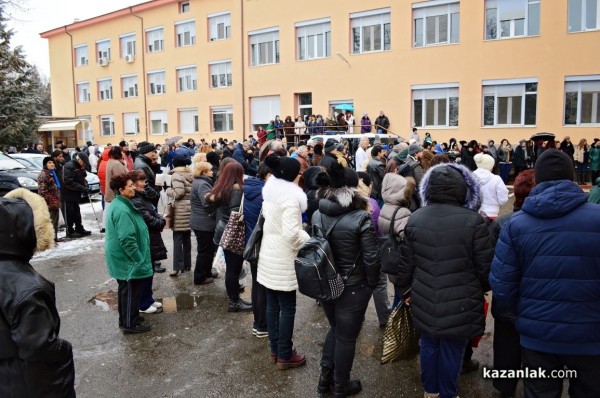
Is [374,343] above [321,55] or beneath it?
beneath

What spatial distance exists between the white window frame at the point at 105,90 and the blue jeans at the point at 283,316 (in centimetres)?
3793

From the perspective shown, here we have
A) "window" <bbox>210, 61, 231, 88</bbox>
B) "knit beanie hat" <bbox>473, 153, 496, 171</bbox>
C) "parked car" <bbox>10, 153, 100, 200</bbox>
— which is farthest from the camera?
"window" <bbox>210, 61, 231, 88</bbox>

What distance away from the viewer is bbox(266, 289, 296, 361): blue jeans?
15.3 feet

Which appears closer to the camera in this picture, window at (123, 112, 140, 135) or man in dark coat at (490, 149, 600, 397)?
man in dark coat at (490, 149, 600, 397)

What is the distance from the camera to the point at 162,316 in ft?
20.3

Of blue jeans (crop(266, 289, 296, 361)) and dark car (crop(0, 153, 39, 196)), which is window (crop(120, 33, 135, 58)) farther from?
blue jeans (crop(266, 289, 296, 361))

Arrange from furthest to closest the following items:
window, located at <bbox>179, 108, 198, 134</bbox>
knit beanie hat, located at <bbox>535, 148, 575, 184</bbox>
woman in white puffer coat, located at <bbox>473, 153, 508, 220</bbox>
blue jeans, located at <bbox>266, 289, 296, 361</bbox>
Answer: window, located at <bbox>179, 108, 198, 134</bbox> < woman in white puffer coat, located at <bbox>473, 153, 508, 220</bbox> < blue jeans, located at <bbox>266, 289, 296, 361</bbox> < knit beanie hat, located at <bbox>535, 148, 575, 184</bbox>

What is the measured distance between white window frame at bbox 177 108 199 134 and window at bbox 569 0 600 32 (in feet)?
73.2

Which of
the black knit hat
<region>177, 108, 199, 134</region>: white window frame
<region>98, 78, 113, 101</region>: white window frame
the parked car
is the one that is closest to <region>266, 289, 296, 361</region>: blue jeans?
the black knit hat

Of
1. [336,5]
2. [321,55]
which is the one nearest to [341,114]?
[321,55]

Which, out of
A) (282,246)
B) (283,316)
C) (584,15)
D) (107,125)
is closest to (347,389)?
(283,316)

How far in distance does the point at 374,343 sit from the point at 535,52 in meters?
19.9

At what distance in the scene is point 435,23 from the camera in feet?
76.8

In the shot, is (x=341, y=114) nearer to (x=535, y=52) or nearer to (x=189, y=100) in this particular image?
(x=535, y=52)
